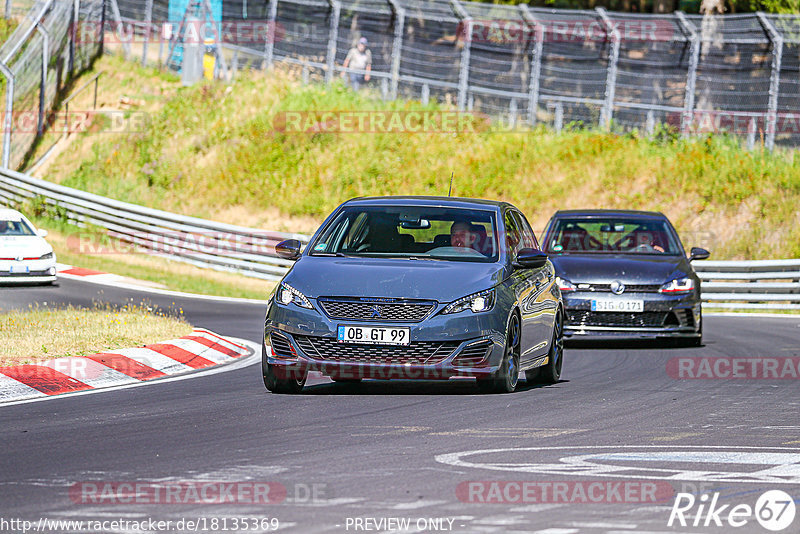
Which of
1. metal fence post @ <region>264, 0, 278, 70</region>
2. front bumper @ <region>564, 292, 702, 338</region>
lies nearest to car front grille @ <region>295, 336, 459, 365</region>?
front bumper @ <region>564, 292, 702, 338</region>

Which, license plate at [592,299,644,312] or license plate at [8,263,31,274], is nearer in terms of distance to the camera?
license plate at [592,299,644,312]

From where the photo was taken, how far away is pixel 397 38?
3241 centimetres

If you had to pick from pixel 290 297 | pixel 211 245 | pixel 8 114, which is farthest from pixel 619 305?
pixel 8 114

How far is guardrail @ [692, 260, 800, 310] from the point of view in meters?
24.3

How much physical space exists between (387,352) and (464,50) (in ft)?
74.0

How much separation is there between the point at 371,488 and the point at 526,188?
2650 cm

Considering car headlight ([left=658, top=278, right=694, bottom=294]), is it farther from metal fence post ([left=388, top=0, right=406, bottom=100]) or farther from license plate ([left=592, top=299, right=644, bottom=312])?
metal fence post ([left=388, top=0, right=406, bottom=100])

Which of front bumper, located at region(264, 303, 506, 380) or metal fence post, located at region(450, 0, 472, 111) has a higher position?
metal fence post, located at region(450, 0, 472, 111)

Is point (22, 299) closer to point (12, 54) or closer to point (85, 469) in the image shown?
point (85, 469)

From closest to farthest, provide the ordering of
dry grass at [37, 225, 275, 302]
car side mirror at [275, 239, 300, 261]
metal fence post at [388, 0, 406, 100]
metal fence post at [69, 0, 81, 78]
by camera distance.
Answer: car side mirror at [275, 239, 300, 261] → dry grass at [37, 225, 275, 302] → metal fence post at [388, 0, 406, 100] → metal fence post at [69, 0, 81, 78]

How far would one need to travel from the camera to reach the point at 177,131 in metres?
37.1

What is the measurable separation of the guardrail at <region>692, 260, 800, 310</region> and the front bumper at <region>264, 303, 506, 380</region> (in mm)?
15264

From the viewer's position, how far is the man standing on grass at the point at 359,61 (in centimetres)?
3384

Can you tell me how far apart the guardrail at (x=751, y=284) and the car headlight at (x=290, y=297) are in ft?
51.5
